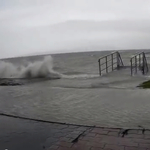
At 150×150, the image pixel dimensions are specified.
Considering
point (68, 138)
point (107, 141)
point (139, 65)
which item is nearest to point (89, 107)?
point (68, 138)

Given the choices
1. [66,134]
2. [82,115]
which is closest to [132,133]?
[66,134]

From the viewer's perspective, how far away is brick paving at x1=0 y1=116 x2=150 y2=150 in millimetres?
3705

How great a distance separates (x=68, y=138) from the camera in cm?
409

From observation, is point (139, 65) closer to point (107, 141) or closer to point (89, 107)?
point (89, 107)

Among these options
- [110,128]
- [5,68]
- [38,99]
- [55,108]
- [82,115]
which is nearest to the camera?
[110,128]

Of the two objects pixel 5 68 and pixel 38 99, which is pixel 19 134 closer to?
pixel 38 99

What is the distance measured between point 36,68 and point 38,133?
43.0ft

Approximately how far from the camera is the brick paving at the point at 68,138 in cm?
371

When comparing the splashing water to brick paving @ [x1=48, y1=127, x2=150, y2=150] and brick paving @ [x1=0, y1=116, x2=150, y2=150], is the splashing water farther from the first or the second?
→ brick paving @ [x1=48, y1=127, x2=150, y2=150]

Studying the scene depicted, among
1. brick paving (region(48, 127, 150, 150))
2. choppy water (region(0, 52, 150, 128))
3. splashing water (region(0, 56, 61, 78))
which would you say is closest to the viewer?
brick paving (region(48, 127, 150, 150))

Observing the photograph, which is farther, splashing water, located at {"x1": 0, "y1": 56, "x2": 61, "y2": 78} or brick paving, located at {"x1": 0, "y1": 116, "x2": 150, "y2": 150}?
splashing water, located at {"x1": 0, "y1": 56, "x2": 61, "y2": 78}

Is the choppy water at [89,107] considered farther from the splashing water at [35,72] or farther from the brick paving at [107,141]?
the splashing water at [35,72]

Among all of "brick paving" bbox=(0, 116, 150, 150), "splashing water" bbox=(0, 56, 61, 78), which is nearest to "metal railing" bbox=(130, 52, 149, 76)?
"splashing water" bbox=(0, 56, 61, 78)

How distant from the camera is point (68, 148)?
3650mm
